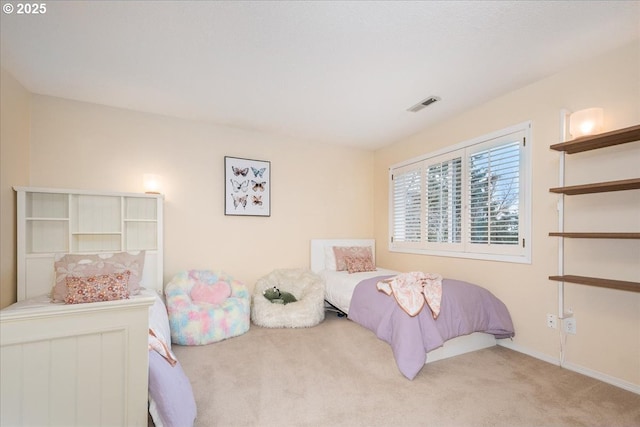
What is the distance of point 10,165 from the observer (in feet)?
8.49

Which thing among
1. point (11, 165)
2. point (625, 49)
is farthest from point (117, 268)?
point (625, 49)

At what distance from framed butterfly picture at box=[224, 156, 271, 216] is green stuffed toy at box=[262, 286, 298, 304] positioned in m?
1.05

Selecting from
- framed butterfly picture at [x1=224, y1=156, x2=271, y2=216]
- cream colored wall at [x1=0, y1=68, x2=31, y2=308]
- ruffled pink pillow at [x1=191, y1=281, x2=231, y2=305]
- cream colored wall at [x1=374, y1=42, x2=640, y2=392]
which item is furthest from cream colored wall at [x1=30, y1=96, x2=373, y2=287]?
cream colored wall at [x1=374, y1=42, x2=640, y2=392]

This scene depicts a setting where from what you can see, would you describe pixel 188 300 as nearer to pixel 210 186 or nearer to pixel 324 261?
pixel 210 186

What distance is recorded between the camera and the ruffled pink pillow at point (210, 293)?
10.6 feet

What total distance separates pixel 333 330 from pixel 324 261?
1.25 metres

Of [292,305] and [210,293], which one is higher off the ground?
[210,293]

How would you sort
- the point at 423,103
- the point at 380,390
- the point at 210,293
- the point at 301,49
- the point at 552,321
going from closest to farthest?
the point at 380,390
the point at 301,49
the point at 552,321
the point at 423,103
the point at 210,293

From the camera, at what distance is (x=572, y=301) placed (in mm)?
2422

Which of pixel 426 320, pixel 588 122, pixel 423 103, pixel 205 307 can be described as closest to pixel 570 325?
pixel 426 320

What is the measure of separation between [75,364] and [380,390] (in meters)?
1.77

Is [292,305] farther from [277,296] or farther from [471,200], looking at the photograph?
[471,200]

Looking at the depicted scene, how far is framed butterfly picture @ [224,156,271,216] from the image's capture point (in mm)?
3855

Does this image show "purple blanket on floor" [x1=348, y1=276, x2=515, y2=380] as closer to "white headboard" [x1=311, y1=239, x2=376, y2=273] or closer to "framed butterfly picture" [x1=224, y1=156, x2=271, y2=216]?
"white headboard" [x1=311, y1=239, x2=376, y2=273]
